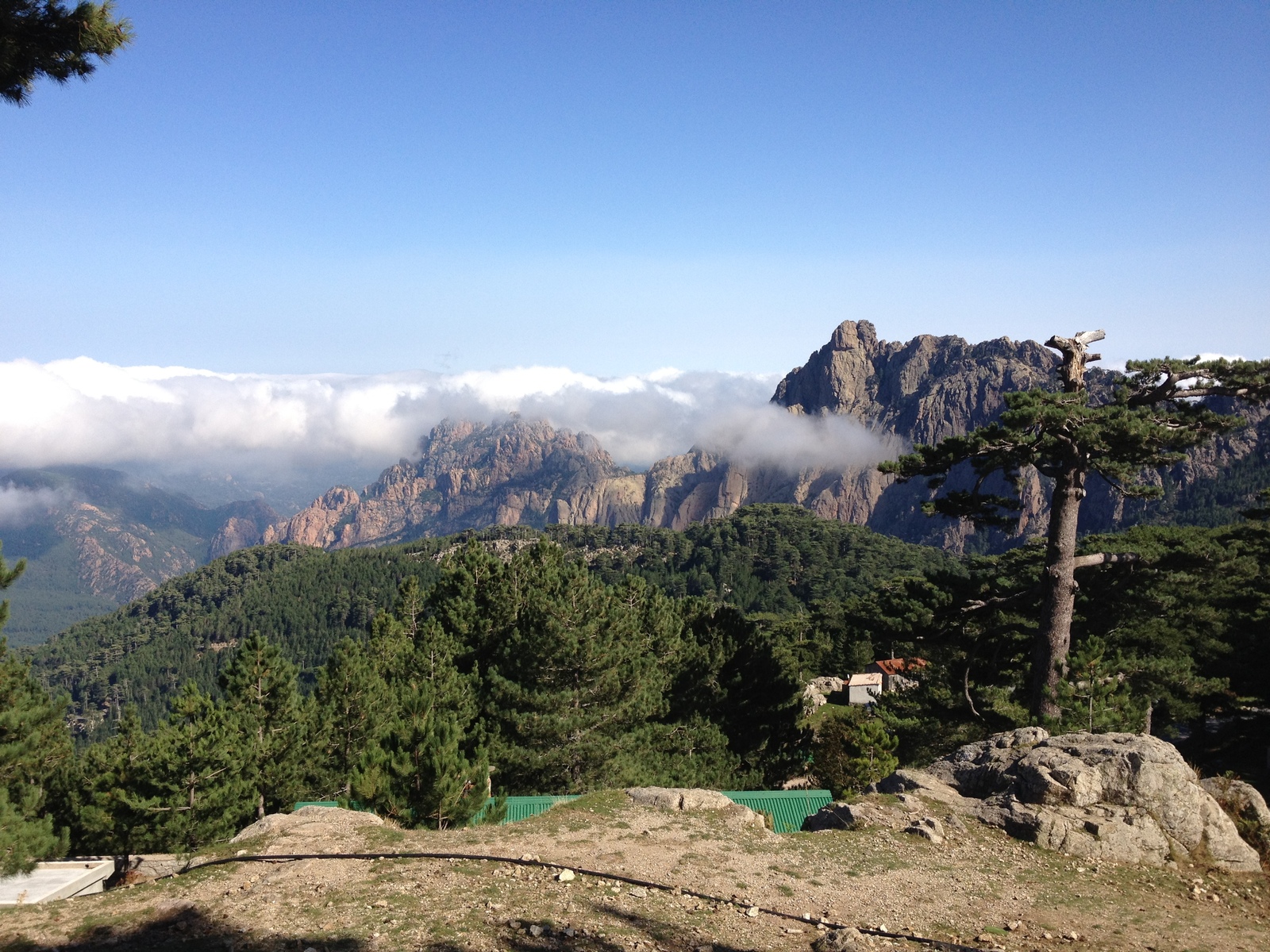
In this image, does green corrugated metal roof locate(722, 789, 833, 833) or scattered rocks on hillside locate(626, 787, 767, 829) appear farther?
green corrugated metal roof locate(722, 789, 833, 833)

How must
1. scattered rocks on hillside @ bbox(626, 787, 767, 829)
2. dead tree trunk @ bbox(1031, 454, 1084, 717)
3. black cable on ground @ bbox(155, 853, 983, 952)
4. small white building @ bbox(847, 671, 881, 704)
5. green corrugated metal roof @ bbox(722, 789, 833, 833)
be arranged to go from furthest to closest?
small white building @ bbox(847, 671, 881, 704), green corrugated metal roof @ bbox(722, 789, 833, 833), dead tree trunk @ bbox(1031, 454, 1084, 717), scattered rocks on hillside @ bbox(626, 787, 767, 829), black cable on ground @ bbox(155, 853, 983, 952)

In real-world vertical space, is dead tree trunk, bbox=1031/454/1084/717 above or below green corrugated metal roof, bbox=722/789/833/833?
above

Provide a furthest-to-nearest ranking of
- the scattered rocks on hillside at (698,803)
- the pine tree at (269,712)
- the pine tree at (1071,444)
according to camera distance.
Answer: the pine tree at (269,712) < the pine tree at (1071,444) < the scattered rocks on hillside at (698,803)

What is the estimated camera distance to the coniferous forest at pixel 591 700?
18094mm

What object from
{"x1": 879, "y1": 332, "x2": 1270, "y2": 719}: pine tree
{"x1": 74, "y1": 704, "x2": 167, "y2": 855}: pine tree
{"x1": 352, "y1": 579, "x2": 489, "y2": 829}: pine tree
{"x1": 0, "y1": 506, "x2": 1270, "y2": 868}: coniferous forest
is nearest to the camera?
{"x1": 352, "y1": 579, "x2": 489, "y2": 829}: pine tree

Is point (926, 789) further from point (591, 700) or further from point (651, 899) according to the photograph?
point (591, 700)

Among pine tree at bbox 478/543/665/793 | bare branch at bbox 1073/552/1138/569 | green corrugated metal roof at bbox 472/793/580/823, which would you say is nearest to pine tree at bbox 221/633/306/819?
pine tree at bbox 478/543/665/793

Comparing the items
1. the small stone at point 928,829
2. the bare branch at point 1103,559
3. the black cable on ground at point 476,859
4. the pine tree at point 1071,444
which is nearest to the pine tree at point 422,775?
the black cable on ground at point 476,859

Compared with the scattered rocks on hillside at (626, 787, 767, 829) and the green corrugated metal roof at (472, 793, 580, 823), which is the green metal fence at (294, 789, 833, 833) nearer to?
the green corrugated metal roof at (472, 793, 580, 823)

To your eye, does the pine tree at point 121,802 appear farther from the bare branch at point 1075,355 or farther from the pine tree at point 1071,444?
the bare branch at point 1075,355

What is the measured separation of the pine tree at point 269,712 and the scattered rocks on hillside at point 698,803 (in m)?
13.8

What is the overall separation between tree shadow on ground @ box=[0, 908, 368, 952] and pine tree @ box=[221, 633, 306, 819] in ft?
49.3

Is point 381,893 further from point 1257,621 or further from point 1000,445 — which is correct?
point 1257,621

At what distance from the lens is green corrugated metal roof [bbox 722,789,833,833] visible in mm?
18969
